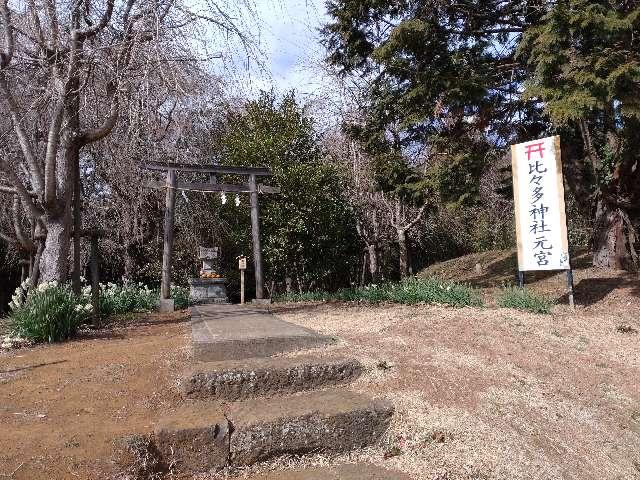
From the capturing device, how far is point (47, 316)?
535 cm

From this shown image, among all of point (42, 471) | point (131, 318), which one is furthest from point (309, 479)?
point (131, 318)

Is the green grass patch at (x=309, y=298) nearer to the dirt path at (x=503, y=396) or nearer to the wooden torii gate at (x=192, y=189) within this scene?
the wooden torii gate at (x=192, y=189)

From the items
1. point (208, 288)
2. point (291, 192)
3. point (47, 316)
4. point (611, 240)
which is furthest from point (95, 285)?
point (611, 240)

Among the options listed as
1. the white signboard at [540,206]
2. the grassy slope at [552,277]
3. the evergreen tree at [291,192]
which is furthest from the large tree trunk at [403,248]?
the white signboard at [540,206]

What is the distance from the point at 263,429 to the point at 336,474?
469 millimetres

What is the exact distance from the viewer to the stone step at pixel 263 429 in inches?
107

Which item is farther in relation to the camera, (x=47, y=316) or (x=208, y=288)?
(x=208, y=288)

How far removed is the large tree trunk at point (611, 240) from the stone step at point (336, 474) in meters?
7.96

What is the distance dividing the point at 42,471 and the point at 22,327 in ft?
11.4

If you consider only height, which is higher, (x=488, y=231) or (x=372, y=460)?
(x=488, y=231)

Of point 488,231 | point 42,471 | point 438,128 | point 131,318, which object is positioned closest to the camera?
point 42,471

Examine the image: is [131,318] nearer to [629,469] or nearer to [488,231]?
[629,469]

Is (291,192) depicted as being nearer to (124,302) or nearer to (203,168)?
(203,168)

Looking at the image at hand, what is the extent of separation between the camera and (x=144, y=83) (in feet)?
17.4
